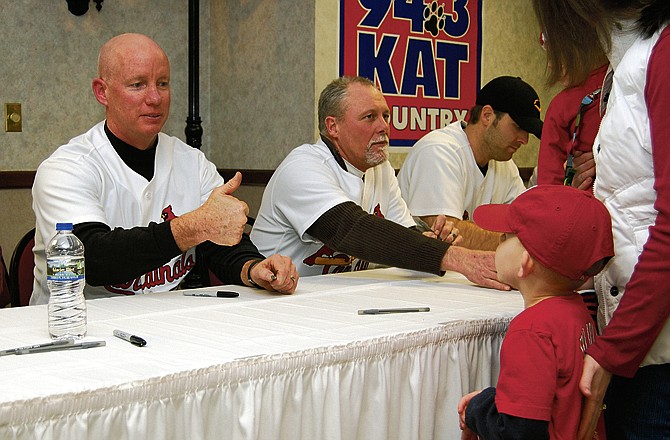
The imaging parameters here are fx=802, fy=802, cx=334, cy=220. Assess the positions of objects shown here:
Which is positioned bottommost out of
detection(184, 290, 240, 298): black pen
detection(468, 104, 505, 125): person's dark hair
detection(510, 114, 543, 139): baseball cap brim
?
detection(184, 290, 240, 298): black pen

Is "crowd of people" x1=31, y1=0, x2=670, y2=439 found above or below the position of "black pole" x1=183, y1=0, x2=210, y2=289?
below

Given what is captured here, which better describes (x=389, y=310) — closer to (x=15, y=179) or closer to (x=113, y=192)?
(x=113, y=192)

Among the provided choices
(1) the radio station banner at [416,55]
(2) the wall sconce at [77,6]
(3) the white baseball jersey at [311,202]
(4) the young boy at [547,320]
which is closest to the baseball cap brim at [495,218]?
(4) the young boy at [547,320]

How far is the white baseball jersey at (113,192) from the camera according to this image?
2252 mm

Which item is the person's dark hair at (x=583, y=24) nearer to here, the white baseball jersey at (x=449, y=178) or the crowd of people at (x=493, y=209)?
the crowd of people at (x=493, y=209)

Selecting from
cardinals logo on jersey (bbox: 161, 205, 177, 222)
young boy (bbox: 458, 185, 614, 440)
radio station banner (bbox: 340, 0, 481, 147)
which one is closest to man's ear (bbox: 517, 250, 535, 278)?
young boy (bbox: 458, 185, 614, 440)

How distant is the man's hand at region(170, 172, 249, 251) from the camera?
2.05m

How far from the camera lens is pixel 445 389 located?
69.0 inches

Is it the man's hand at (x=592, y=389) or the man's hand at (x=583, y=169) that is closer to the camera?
the man's hand at (x=592, y=389)

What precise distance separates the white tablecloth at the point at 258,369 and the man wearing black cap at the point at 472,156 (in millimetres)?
1168

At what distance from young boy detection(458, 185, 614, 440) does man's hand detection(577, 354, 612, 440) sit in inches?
0.7

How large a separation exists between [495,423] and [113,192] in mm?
1466

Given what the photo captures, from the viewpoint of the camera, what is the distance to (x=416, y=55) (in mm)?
4387

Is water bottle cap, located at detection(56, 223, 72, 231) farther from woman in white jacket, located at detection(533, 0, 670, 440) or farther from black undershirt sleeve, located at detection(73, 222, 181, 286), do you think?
woman in white jacket, located at detection(533, 0, 670, 440)
